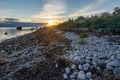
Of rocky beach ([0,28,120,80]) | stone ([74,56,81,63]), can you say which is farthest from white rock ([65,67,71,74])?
stone ([74,56,81,63])

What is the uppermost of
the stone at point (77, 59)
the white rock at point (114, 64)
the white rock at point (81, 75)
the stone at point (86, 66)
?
the stone at point (77, 59)

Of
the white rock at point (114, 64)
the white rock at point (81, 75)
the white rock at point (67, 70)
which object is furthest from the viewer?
the white rock at point (67, 70)

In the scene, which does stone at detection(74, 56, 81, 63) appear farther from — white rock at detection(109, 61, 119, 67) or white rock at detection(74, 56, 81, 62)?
white rock at detection(109, 61, 119, 67)

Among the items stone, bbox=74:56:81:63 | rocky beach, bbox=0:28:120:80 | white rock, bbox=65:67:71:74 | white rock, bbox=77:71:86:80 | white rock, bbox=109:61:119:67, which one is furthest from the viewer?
stone, bbox=74:56:81:63

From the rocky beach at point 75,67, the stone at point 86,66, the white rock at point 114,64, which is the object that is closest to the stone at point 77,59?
the rocky beach at point 75,67

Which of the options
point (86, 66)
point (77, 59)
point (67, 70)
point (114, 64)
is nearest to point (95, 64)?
point (86, 66)

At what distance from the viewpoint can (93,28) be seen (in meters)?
17.7

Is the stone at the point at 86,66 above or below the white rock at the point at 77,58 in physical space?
below

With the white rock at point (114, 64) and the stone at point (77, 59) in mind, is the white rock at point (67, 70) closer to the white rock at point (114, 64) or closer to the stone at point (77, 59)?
the stone at point (77, 59)

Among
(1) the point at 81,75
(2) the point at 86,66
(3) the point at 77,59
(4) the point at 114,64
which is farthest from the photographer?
(3) the point at 77,59

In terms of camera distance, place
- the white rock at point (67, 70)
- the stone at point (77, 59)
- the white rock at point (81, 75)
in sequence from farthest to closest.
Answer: the stone at point (77, 59) < the white rock at point (67, 70) < the white rock at point (81, 75)

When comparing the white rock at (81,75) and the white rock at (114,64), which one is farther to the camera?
the white rock at (114,64)

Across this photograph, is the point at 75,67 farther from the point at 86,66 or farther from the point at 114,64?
the point at 114,64

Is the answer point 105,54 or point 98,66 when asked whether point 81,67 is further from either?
point 105,54
